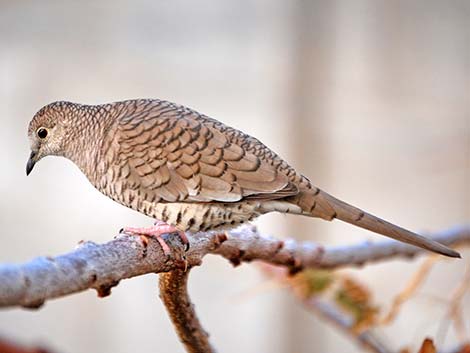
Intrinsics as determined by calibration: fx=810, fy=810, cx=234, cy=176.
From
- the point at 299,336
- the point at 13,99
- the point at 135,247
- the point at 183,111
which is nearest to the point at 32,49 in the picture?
the point at 13,99

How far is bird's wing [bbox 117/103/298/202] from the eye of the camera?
1.15 metres

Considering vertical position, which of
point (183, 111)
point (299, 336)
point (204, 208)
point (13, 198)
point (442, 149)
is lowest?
point (299, 336)

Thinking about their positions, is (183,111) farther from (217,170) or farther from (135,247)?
(135,247)

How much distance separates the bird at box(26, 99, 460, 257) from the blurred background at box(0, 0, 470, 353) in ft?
5.71

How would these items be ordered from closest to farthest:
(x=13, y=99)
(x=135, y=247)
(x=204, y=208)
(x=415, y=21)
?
1. (x=135, y=247)
2. (x=204, y=208)
3. (x=13, y=99)
4. (x=415, y=21)

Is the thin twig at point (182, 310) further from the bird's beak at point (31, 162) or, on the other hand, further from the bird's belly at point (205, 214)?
the bird's beak at point (31, 162)

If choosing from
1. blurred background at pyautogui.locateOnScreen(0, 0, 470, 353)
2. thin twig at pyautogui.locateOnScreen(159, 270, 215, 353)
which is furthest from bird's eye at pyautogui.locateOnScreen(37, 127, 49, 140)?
blurred background at pyautogui.locateOnScreen(0, 0, 470, 353)

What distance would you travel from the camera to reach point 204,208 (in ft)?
3.78

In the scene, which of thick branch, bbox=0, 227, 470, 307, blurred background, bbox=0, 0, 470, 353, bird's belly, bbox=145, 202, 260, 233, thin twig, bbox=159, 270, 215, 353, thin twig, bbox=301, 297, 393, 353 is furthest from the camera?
blurred background, bbox=0, 0, 470, 353

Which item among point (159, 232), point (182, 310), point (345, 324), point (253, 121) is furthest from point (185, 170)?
point (253, 121)

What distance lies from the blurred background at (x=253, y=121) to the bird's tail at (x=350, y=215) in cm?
183

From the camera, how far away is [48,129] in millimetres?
1195

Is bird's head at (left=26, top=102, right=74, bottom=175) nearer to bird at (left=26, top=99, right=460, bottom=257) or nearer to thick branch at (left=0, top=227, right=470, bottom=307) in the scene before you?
bird at (left=26, top=99, right=460, bottom=257)

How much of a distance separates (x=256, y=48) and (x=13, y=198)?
1094mm
